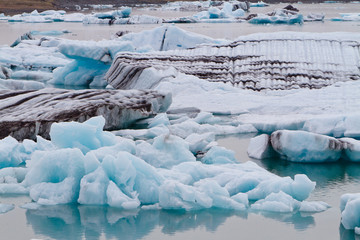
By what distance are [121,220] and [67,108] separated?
296cm

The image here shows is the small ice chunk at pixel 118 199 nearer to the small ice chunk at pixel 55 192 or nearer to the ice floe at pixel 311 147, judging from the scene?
the small ice chunk at pixel 55 192

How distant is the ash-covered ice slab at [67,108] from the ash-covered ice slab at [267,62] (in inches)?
87.5

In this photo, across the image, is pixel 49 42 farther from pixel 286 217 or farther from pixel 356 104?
pixel 286 217

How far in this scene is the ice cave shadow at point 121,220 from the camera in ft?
14.1

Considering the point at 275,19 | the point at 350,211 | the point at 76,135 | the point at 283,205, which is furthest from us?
the point at 275,19

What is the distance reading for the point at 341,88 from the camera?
896 cm

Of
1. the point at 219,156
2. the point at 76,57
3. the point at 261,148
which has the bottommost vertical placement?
the point at 76,57

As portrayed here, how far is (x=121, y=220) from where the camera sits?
4.46 meters

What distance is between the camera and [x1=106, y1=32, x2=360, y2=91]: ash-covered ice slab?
10.1m

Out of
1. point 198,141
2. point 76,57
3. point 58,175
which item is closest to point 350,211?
point 58,175

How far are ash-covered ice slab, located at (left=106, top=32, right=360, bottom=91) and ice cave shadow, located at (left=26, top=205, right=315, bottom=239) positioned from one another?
5301mm

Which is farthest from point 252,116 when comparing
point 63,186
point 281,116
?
point 63,186

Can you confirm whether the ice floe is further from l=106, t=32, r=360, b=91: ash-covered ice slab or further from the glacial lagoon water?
l=106, t=32, r=360, b=91: ash-covered ice slab

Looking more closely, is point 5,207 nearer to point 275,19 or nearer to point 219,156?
point 219,156
